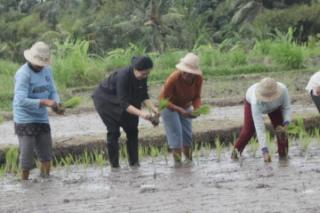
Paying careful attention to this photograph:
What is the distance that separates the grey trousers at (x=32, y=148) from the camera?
7.05 m

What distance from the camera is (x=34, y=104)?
22.4ft

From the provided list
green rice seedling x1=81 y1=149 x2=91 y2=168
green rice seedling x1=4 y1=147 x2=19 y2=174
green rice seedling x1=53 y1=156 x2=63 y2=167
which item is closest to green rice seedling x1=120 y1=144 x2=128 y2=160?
green rice seedling x1=81 y1=149 x2=91 y2=168

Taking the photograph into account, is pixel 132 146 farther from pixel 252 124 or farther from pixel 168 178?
pixel 252 124

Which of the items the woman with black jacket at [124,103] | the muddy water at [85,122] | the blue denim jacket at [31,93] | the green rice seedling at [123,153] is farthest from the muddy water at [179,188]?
the muddy water at [85,122]

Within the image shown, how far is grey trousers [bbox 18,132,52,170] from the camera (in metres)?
7.05

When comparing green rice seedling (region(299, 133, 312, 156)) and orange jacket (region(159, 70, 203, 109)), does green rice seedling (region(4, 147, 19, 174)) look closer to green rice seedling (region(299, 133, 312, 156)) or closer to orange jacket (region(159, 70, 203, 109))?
orange jacket (region(159, 70, 203, 109))

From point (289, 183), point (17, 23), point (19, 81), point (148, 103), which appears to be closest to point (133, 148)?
point (148, 103)

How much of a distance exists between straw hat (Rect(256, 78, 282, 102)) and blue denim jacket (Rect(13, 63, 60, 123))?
1.78 meters

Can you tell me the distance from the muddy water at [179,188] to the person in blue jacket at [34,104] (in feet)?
0.84

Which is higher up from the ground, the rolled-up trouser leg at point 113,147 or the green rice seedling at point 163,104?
the green rice seedling at point 163,104

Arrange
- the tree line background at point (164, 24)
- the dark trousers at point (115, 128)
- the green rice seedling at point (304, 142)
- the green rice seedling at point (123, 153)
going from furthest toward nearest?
the tree line background at point (164, 24), the green rice seedling at point (123, 153), the green rice seedling at point (304, 142), the dark trousers at point (115, 128)

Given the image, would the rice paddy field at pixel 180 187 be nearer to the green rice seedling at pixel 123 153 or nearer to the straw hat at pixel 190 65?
the green rice seedling at pixel 123 153

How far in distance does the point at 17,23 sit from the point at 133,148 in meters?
29.4

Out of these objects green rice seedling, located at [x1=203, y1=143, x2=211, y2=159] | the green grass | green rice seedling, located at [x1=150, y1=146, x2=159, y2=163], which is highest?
green rice seedling, located at [x1=150, y1=146, x2=159, y2=163]
